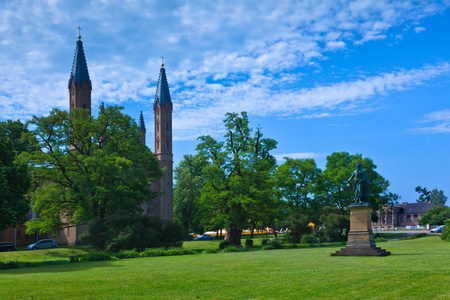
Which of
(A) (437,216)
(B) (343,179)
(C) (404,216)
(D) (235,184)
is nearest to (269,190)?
(D) (235,184)

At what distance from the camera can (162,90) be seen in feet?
237

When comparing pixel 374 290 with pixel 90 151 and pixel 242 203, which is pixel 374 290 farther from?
pixel 90 151

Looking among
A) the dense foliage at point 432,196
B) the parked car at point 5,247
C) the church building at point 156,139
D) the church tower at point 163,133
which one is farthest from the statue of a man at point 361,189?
the dense foliage at point 432,196

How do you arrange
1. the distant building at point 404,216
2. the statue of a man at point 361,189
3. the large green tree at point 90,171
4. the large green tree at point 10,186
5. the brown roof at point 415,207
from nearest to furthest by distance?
the statue of a man at point 361,189
the large green tree at point 10,186
the large green tree at point 90,171
the brown roof at point 415,207
the distant building at point 404,216

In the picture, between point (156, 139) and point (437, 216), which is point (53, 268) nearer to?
point (156, 139)

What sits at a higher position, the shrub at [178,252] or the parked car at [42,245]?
the shrub at [178,252]

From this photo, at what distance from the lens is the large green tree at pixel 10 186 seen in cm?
2628

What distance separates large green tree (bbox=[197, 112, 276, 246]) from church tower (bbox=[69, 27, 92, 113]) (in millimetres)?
19537

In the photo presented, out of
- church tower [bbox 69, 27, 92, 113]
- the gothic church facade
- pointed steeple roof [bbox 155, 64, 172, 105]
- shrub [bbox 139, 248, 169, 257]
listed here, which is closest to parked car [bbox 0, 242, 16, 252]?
church tower [bbox 69, 27, 92, 113]

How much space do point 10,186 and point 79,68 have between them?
→ 31.7m

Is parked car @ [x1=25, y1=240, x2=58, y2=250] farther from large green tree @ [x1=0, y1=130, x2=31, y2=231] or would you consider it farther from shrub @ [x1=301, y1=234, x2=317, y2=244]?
shrub @ [x1=301, y1=234, x2=317, y2=244]

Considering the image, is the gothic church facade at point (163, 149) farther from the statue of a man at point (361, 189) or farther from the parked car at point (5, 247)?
the statue of a man at point (361, 189)

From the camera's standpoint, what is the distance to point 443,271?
44.8ft

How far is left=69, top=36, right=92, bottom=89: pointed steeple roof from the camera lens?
55.6 meters
